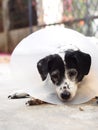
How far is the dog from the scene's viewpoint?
2.94 meters

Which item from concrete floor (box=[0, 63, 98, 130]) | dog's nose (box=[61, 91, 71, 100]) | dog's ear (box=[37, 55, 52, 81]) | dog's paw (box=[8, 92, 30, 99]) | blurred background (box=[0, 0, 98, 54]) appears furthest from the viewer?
blurred background (box=[0, 0, 98, 54])

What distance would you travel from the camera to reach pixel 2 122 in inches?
98.2

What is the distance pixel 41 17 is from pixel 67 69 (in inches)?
228

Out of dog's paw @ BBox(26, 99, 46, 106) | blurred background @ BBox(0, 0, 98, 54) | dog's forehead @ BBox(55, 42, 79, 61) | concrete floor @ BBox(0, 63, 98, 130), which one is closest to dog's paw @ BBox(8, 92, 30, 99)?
concrete floor @ BBox(0, 63, 98, 130)

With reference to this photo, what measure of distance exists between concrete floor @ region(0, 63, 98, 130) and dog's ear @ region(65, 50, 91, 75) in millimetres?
265

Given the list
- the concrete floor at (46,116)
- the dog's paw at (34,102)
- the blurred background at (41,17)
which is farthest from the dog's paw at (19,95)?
the blurred background at (41,17)

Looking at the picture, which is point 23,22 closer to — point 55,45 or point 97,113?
point 55,45

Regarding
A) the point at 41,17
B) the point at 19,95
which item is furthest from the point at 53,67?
the point at 41,17

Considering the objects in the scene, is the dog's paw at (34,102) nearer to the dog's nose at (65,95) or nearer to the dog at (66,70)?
the dog at (66,70)

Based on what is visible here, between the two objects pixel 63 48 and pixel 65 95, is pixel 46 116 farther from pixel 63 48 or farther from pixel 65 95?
pixel 63 48

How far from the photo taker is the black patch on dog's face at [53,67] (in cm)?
297

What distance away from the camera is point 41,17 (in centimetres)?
867

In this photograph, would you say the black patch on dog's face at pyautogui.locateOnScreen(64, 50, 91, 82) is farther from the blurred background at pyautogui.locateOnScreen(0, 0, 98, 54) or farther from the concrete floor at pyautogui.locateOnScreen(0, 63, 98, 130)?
the blurred background at pyautogui.locateOnScreen(0, 0, 98, 54)

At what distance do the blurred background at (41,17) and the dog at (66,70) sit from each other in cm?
371
